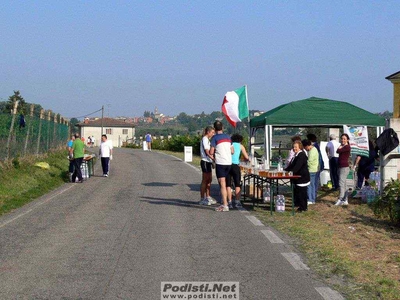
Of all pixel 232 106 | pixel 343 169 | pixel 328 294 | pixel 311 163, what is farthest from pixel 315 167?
pixel 328 294

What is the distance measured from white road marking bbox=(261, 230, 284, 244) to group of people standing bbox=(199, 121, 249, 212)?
283 cm

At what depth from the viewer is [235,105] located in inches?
731

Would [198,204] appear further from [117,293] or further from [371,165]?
[117,293]

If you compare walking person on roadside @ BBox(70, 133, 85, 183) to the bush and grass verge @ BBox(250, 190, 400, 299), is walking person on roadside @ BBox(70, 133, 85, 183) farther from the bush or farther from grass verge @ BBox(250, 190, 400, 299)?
the bush

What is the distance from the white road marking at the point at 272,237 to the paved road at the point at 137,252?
0.06ft

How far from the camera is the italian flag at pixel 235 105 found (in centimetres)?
1848

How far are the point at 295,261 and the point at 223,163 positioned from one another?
547cm

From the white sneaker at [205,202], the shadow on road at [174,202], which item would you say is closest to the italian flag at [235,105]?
the shadow on road at [174,202]

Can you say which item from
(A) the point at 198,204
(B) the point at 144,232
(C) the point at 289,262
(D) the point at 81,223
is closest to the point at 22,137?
(A) the point at 198,204

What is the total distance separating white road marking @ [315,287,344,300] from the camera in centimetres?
669

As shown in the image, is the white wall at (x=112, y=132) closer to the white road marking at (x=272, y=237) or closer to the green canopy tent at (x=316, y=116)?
the green canopy tent at (x=316, y=116)

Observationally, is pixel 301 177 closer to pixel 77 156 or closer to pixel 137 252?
pixel 137 252

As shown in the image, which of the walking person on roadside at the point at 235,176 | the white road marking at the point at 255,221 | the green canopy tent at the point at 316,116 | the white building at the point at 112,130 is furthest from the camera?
the white building at the point at 112,130

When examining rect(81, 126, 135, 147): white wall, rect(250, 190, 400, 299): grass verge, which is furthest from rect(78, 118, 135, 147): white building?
rect(250, 190, 400, 299): grass verge
